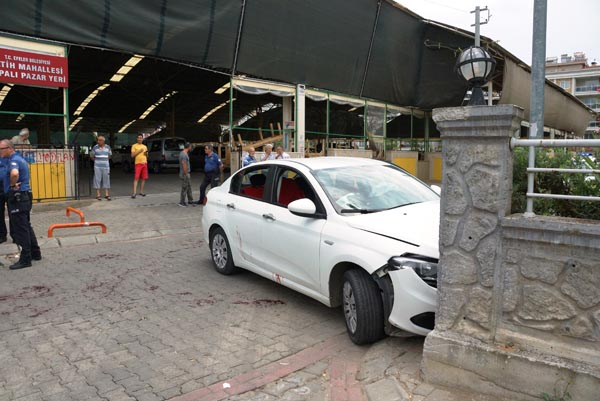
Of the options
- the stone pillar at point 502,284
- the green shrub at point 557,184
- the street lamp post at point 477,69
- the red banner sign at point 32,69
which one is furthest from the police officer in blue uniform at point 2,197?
the green shrub at point 557,184

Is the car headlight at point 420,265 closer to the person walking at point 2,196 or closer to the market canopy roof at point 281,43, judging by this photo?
the person walking at point 2,196

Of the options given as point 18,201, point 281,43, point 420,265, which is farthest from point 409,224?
point 281,43

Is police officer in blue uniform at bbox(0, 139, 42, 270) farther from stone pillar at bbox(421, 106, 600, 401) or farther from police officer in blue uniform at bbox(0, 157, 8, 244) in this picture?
stone pillar at bbox(421, 106, 600, 401)

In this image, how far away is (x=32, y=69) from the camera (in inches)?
446

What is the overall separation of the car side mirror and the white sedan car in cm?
1

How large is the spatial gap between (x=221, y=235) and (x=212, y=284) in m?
0.71

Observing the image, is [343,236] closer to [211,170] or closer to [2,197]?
[2,197]

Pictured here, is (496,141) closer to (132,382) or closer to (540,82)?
(132,382)

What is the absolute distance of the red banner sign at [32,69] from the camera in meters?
10.9

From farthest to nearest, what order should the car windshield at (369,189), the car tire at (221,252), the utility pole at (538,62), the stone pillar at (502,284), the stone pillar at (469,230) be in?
the utility pole at (538,62)
the car tire at (221,252)
the car windshield at (369,189)
the stone pillar at (469,230)
the stone pillar at (502,284)

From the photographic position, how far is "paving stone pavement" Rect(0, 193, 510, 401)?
3490 millimetres

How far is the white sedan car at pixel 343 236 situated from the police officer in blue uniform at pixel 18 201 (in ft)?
9.05

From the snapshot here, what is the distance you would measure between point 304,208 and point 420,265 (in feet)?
4.43

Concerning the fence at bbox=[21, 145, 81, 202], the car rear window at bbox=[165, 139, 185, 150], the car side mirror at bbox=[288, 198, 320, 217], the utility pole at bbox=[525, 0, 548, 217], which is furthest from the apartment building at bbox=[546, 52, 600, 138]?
the car side mirror at bbox=[288, 198, 320, 217]
